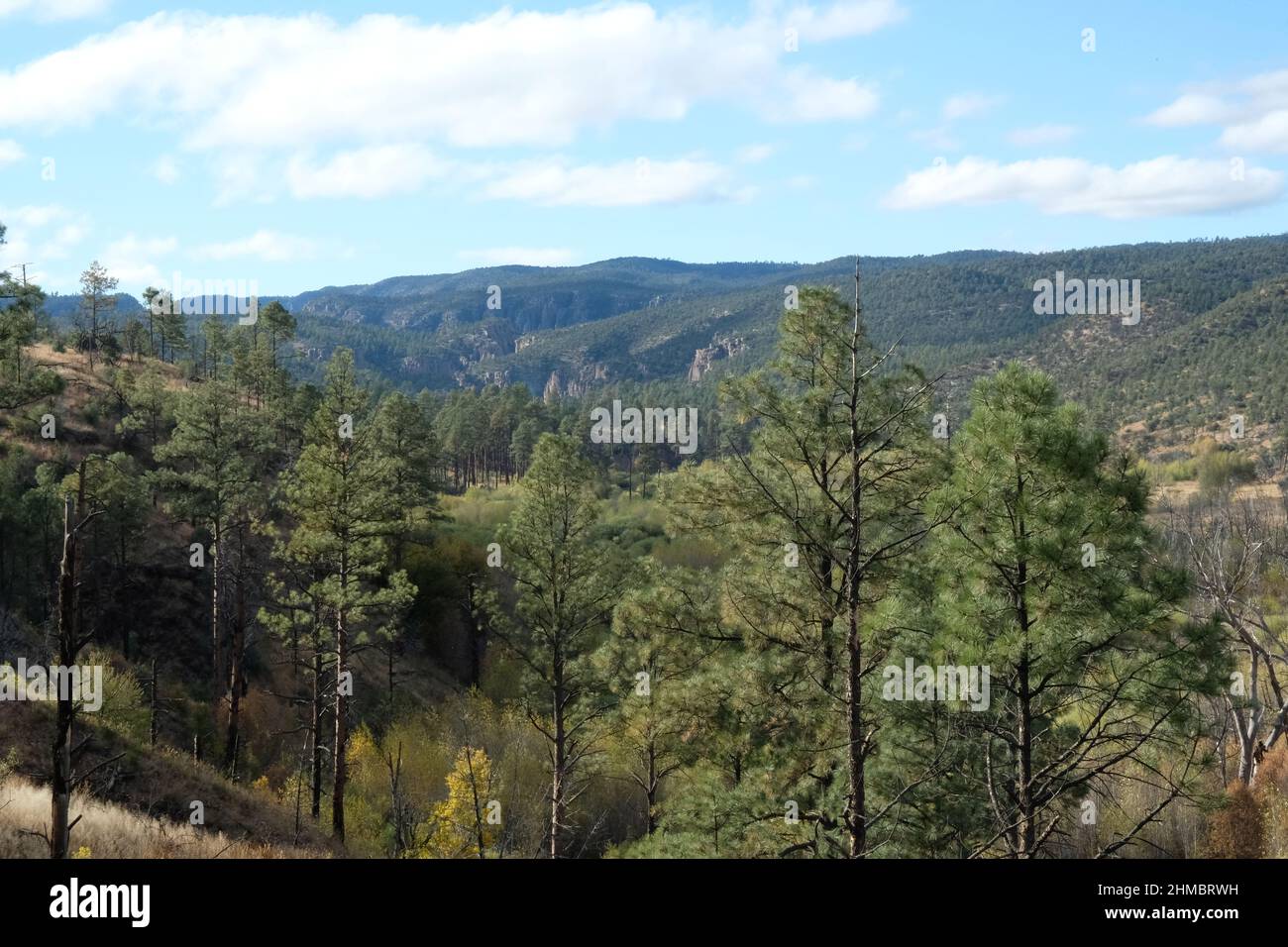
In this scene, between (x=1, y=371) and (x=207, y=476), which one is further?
(x=207, y=476)

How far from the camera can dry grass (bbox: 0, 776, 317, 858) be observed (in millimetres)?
9906

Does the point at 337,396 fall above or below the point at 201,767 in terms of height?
above

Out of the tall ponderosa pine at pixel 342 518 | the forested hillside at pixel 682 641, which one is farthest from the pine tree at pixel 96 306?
the tall ponderosa pine at pixel 342 518

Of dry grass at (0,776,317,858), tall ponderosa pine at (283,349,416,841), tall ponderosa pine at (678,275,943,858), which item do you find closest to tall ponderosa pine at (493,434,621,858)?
tall ponderosa pine at (283,349,416,841)

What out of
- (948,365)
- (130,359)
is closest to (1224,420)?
(948,365)

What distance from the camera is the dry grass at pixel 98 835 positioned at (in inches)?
390

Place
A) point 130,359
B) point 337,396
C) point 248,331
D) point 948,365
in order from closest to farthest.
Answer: point 337,396
point 130,359
point 248,331
point 948,365

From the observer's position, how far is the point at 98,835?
438 inches

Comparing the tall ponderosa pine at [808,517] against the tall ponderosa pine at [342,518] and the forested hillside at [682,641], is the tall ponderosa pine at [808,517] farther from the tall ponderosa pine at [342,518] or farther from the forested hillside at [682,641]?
the tall ponderosa pine at [342,518]

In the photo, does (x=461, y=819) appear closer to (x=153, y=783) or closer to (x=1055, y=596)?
(x=153, y=783)

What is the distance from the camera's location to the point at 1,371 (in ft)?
82.0

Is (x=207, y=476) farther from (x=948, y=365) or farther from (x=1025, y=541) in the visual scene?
(x=948, y=365)
